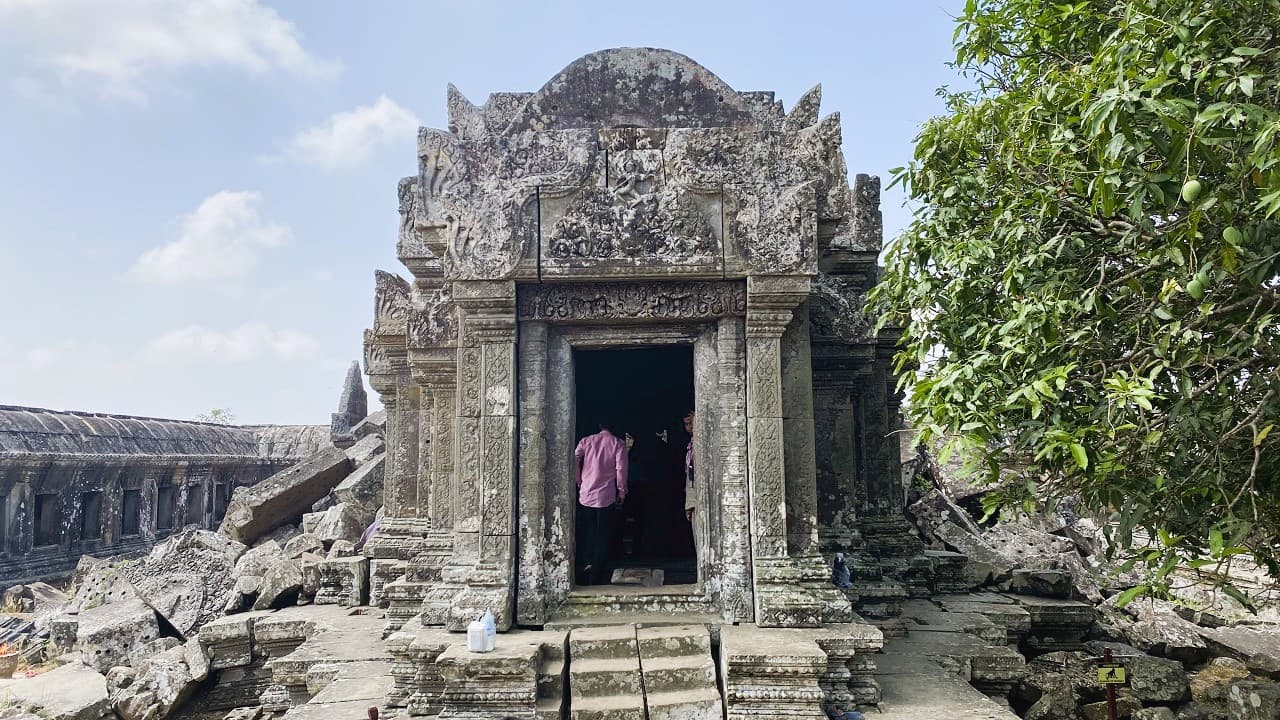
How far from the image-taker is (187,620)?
905 centimetres

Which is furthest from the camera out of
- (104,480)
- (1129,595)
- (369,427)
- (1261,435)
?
(104,480)

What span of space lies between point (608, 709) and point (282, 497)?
32.2 feet

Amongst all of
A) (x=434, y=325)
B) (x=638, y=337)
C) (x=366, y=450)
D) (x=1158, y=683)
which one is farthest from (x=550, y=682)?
(x=366, y=450)

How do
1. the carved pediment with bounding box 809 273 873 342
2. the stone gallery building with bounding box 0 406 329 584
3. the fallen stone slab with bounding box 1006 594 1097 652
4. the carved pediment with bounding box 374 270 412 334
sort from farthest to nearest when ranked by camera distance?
the stone gallery building with bounding box 0 406 329 584, the carved pediment with bounding box 374 270 412 334, the fallen stone slab with bounding box 1006 594 1097 652, the carved pediment with bounding box 809 273 873 342

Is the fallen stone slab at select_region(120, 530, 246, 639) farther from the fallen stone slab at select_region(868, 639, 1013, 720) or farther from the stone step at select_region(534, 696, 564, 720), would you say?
the fallen stone slab at select_region(868, 639, 1013, 720)

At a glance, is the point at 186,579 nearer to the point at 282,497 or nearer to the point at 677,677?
the point at 282,497

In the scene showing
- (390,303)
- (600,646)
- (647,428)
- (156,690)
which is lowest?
(156,690)

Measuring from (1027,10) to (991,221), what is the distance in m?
1.21

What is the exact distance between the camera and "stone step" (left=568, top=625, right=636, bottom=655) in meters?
5.12

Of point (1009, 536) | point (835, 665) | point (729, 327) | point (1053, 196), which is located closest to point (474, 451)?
point (729, 327)

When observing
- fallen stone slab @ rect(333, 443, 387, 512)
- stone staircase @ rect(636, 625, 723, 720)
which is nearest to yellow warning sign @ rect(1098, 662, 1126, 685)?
stone staircase @ rect(636, 625, 723, 720)

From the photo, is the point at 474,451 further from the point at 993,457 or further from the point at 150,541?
the point at 150,541

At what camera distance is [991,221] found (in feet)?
15.0

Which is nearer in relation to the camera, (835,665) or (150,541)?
(835,665)
